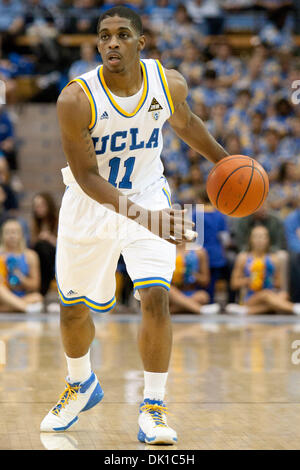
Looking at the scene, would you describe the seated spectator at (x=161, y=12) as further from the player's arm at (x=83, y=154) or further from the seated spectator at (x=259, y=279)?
the player's arm at (x=83, y=154)

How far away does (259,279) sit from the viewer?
26.1 feet

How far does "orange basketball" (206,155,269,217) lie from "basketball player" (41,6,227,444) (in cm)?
22

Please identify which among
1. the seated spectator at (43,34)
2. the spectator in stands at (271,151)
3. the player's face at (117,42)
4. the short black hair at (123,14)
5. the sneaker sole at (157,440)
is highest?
the seated spectator at (43,34)

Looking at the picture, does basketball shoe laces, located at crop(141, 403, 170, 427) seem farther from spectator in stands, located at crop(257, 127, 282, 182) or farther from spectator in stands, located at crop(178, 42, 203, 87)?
spectator in stands, located at crop(178, 42, 203, 87)

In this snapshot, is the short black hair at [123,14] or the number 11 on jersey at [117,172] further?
the number 11 on jersey at [117,172]

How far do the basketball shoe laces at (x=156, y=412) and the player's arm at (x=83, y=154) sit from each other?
0.83 metres

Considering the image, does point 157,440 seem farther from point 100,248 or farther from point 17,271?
point 17,271

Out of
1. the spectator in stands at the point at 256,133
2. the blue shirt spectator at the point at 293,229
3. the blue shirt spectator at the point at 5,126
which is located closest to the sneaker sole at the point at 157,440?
the blue shirt spectator at the point at 293,229

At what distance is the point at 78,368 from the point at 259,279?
A: 4.44 metres

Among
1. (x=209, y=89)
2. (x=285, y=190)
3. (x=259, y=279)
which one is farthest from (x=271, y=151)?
(x=259, y=279)

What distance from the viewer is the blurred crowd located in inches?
316

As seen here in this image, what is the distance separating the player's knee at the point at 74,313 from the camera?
12.1 ft
